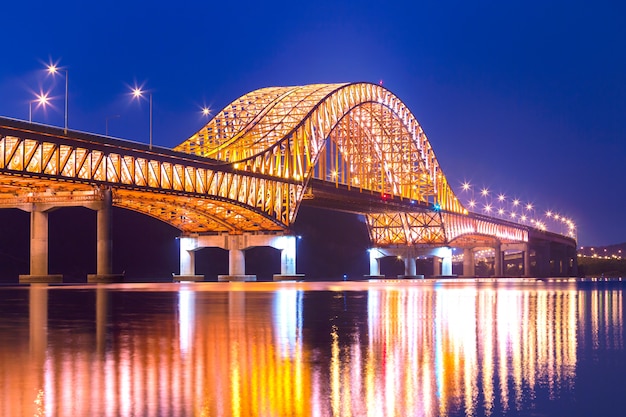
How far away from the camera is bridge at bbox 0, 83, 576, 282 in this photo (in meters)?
79.2

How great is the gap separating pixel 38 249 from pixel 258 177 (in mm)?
32667

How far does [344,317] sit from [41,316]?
8422mm

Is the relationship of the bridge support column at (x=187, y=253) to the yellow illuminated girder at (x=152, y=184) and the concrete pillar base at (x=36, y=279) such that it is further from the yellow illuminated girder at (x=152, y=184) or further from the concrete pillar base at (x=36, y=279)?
the concrete pillar base at (x=36, y=279)

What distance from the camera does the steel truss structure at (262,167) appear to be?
78.6 m

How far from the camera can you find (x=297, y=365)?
14.5m

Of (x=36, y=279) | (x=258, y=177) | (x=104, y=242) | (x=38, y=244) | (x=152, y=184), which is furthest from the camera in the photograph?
(x=258, y=177)

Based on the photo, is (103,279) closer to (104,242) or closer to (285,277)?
(104,242)

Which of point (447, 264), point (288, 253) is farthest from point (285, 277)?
point (447, 264)

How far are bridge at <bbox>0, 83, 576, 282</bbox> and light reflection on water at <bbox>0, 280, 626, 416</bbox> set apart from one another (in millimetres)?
53516

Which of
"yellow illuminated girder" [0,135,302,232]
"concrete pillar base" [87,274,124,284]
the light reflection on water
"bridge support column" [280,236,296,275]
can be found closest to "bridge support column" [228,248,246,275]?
"yellow illuminated girder" [0,135,302,232]

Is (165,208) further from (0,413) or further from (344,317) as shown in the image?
(0,413)

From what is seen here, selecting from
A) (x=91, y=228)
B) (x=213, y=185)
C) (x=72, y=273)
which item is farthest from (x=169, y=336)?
(x=91, y=228)

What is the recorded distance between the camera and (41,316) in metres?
26.8

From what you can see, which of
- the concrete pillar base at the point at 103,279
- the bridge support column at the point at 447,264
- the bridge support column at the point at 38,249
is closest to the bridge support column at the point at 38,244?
the bridge support column at the point at 38,249
